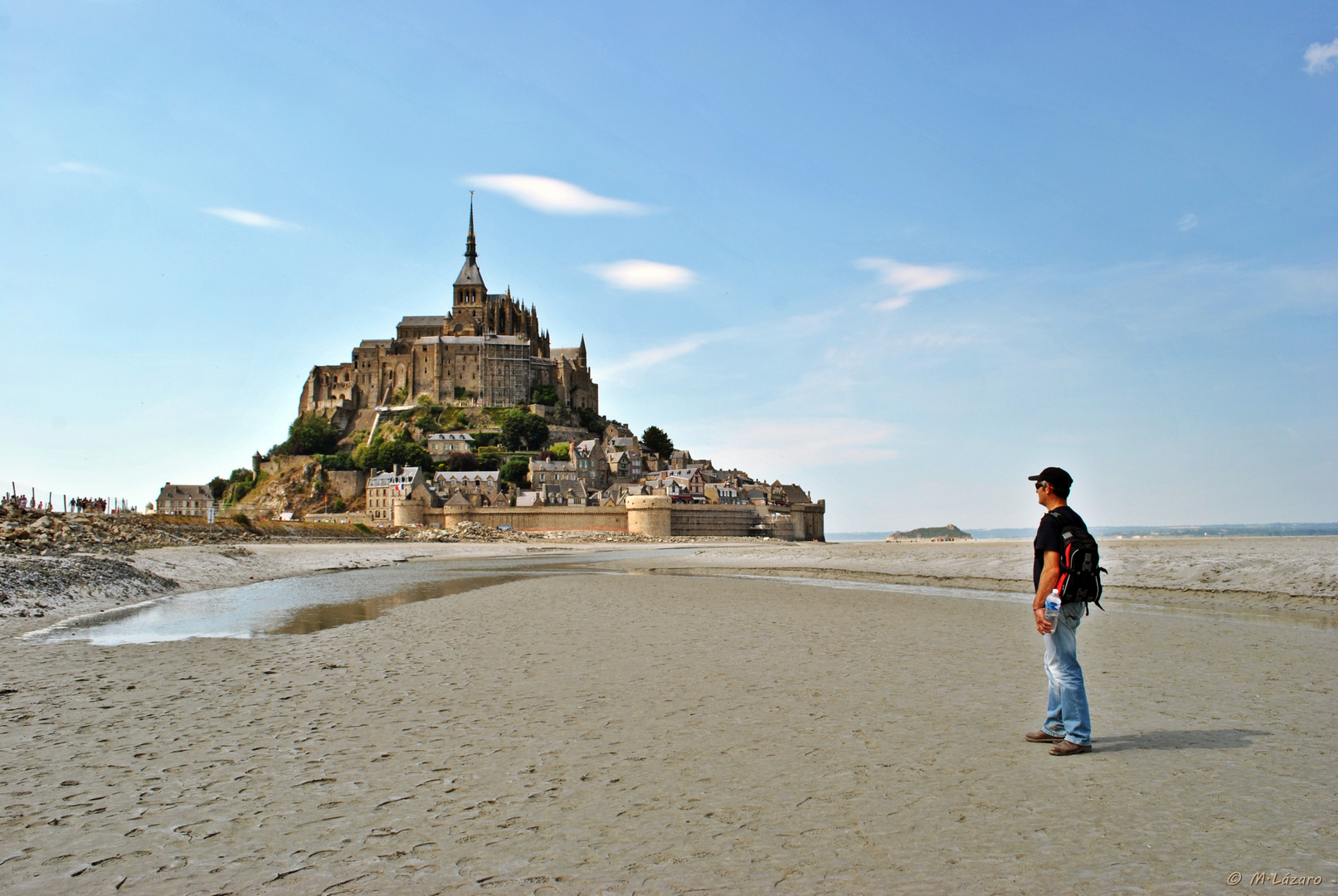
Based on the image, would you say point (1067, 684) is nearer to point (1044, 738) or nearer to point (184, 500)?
point (1044, 738)

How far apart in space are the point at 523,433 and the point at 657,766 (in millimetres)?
83069

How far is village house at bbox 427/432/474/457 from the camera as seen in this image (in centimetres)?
8525

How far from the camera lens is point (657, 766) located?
478 cm

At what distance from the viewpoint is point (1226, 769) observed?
4.57 m

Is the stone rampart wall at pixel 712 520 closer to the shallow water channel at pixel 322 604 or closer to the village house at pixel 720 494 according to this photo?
the village house at pixel 720 494

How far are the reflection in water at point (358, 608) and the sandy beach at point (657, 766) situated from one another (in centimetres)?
159

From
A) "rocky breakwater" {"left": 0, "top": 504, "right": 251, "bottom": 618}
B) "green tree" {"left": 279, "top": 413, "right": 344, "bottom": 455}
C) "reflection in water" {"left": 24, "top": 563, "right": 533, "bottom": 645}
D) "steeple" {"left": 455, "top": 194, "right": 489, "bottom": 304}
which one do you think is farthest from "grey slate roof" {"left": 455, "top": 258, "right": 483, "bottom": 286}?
"reflection in water" {"left": 24, "top": 563, "right": 533, "bottom": 645}

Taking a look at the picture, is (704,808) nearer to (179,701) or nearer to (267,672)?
(179,701)

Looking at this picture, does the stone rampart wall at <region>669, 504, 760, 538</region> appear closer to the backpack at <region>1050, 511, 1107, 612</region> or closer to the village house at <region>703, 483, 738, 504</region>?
the village house at <region>703, 483, 738, 504</region>

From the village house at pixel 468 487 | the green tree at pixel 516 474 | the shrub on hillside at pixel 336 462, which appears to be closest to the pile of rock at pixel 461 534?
the village house at pixel 468 487

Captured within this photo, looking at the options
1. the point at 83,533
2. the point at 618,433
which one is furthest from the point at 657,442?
the point at 83,533

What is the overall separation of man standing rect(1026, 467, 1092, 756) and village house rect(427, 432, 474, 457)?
3271 inches

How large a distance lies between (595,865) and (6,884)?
86.9 inches

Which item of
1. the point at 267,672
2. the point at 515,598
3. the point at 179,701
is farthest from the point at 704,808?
the point at 515,598
